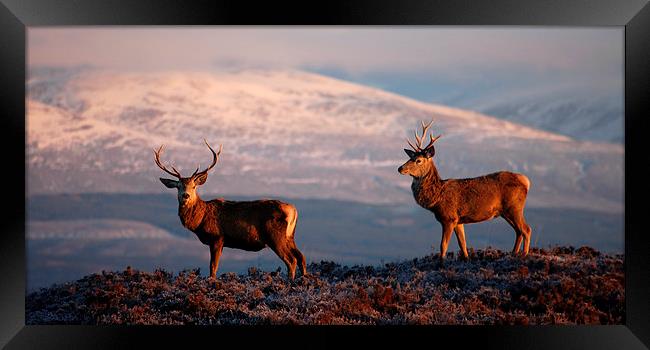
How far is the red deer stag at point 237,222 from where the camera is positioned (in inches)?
832

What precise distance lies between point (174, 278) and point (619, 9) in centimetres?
956

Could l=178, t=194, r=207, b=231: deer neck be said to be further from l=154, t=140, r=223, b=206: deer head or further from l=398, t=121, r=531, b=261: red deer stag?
l=398, t=121, r=531, b=261: red deer stag

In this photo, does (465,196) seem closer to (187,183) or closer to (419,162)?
(419,162)

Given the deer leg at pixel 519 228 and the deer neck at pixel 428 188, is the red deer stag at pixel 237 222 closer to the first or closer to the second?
the deer neck at pixel 428 188

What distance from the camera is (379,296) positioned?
20234 mm

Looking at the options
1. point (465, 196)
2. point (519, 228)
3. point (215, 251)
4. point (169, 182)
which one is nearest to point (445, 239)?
point (465, 196)

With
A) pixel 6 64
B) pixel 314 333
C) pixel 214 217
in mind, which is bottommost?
pixel 314 333

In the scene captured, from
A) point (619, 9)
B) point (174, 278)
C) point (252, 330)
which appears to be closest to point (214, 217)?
point (174, 278)

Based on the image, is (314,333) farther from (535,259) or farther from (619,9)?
(619,9)

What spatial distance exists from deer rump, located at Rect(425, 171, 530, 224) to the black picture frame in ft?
11.9

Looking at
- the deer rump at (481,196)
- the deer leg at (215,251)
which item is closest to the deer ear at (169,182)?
the deer leg at (215,251)

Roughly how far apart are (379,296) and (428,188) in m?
2.51

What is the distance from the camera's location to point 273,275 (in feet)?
71.7

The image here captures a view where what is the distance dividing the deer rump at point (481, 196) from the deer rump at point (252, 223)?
2.74m
